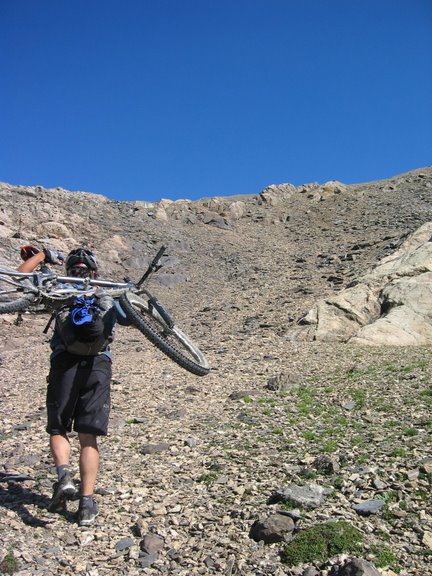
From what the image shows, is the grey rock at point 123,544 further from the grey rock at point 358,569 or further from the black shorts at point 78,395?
the grey rock at point 358,569

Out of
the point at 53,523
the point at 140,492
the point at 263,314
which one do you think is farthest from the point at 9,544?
the point at 263,314

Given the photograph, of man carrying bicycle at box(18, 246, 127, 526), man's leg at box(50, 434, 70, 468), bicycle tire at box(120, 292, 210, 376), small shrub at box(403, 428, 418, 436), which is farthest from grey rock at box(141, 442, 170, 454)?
small shrub at box(403, 428, 418, 436)

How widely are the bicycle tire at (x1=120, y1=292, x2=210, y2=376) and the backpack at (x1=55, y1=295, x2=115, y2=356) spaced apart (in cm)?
43

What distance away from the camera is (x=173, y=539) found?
15.5ft

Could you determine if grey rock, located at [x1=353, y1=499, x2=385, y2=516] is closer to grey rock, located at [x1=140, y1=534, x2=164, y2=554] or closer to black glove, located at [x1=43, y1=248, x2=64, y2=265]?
grey rock, located at [x1=140, y1=534, x2=164, y2=554]

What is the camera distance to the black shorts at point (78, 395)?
509cm

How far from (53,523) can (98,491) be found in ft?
2.61

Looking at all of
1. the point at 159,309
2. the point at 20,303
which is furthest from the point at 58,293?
the point at 159,309

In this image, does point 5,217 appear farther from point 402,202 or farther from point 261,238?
point 402,202

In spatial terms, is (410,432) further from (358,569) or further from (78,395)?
(78,395)

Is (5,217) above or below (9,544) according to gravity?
above

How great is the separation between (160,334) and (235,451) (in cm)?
178

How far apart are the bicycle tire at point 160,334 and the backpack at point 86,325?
43cm

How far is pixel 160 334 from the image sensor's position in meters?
6.70
